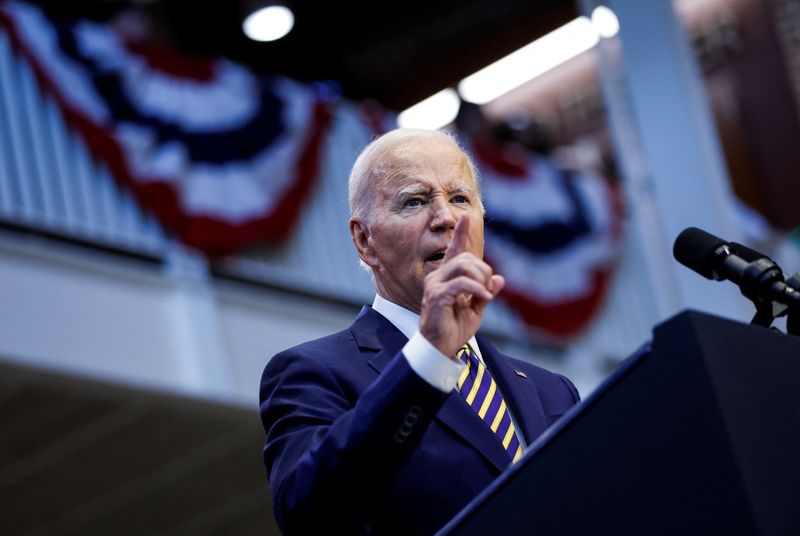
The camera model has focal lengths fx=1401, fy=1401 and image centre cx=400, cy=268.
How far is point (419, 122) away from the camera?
11766mm

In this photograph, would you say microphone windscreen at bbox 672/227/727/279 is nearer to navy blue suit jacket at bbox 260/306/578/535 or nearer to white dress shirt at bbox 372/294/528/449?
navy blue suit jacket at bbox 260/306/578/535

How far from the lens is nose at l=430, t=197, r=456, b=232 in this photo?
1.94 m

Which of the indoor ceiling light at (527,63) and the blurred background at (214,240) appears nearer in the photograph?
the blurred background at (214,240)

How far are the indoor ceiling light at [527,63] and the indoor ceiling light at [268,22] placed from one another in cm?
235

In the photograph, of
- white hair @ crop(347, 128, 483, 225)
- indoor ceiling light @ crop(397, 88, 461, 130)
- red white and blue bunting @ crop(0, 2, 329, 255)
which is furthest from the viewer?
indoor ceiling light @ crop(397, 88, 461, 130)

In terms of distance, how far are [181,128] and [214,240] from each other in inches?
21.5

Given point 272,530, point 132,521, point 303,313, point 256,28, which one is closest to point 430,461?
point 303,313

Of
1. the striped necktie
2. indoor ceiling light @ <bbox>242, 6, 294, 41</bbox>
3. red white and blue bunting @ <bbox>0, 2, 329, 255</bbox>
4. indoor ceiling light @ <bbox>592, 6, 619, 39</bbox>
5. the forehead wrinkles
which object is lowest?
indoor ceiling light @ <bbox>242, 6, 294, 41</bbox>

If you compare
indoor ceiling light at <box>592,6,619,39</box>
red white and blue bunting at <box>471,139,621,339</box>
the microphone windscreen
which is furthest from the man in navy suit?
red white and blue bunting at <box>471,139,621,339</box>

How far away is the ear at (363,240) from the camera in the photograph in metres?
2.10

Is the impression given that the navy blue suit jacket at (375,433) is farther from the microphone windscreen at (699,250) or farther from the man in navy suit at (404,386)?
the microphone windscreen at (699,250)

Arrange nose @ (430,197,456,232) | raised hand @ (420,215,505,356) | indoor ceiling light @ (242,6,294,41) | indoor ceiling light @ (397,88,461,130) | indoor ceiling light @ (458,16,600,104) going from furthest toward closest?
indoor ceiling light @ (397,88,461,130) < indoor ceiling light @ (458,16,600,104) < indoor ceiling light @ (242,6,294,41) < nose @ (430,197,456,232) < raised hand @ (420,215,505,356)

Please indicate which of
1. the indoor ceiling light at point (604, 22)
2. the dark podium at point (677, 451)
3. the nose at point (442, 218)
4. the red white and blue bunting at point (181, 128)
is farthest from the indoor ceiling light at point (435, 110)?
the dark podium at point (677, 451)

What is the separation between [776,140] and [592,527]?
10.0 meters
